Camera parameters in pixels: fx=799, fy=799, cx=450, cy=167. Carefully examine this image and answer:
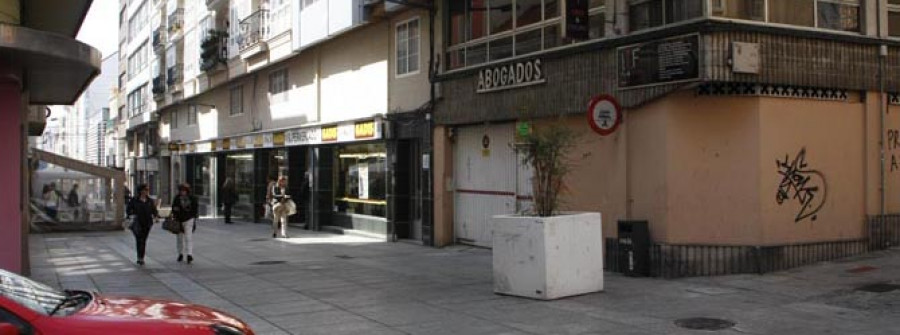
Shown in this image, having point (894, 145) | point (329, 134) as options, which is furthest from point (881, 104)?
point (329, 134)

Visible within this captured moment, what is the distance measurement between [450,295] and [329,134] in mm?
12449

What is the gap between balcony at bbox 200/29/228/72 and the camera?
1196 inches

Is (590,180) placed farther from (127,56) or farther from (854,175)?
(127,56)

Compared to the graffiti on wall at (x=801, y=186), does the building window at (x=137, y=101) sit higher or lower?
higher

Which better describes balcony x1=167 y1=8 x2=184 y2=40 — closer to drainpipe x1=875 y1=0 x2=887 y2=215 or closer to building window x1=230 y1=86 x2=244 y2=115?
building window x1=230 y1=86 x2=244 y2=115

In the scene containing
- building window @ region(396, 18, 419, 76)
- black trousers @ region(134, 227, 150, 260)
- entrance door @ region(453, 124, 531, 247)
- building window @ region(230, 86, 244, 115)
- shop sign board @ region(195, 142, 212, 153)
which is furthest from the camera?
shop sign board @ region(195, 142, 212, 153)

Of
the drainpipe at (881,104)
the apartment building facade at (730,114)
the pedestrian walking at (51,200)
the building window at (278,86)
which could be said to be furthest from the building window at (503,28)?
the pedestrian walking at (51,200)

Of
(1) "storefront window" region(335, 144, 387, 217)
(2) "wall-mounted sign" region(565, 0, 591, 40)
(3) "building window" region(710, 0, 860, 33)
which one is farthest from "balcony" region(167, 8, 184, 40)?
(3) "building window" region(710, 0, 860, 33)

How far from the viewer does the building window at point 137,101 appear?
4897 centimetres

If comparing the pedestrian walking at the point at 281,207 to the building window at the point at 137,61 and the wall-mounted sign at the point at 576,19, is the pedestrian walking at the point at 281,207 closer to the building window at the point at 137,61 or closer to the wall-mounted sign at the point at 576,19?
the wall-mounted sign at the point at 576,19

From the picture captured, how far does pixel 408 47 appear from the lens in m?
19.0

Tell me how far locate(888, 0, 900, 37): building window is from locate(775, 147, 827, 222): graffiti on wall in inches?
111

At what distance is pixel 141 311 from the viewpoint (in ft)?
16.6

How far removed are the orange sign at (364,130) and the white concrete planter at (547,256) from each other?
32.6 ft
